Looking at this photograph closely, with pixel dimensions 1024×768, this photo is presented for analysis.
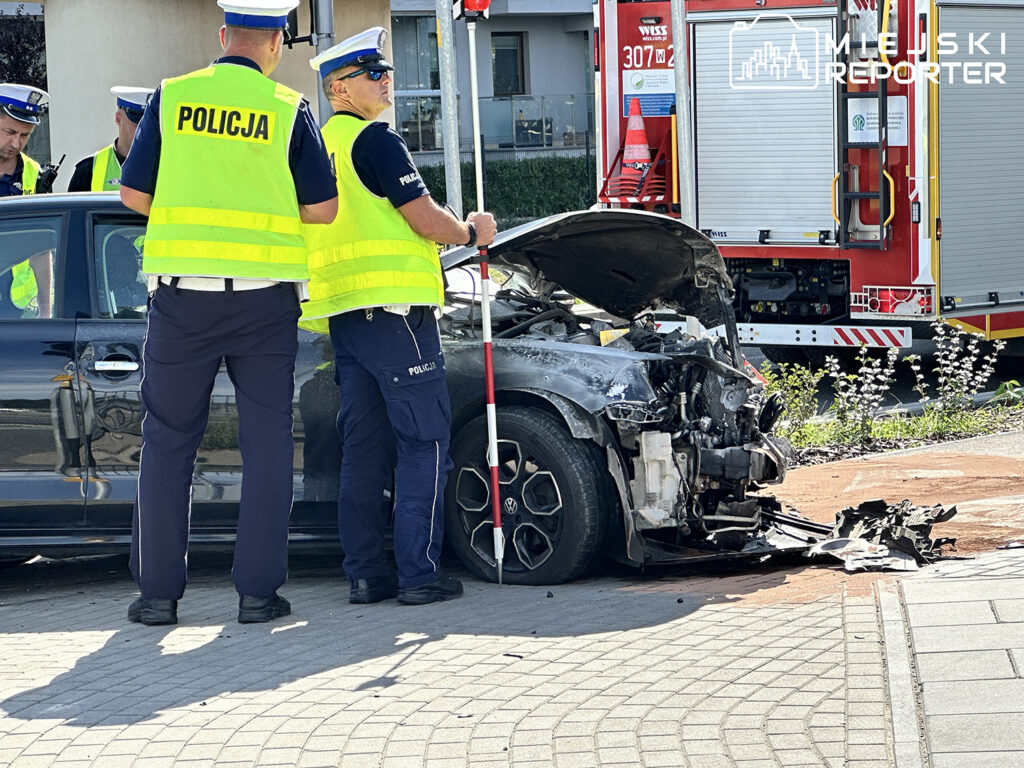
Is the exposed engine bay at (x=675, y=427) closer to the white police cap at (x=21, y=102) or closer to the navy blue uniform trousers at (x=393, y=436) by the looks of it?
the navy blue uniform trousers at (x=393, y=436)

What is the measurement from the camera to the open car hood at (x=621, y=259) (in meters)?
6.30

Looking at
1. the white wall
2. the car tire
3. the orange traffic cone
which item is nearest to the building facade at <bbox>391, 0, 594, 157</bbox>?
the white wall

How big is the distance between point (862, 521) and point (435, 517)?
1.99 metres

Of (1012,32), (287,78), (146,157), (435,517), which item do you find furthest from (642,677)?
(287,78)

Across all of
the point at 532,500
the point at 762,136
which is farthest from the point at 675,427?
the point at 762,136

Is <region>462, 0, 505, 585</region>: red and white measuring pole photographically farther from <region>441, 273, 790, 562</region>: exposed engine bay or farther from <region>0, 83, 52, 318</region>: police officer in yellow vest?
<region>0, 83, 52, 318</region>: police officer in yellow vest

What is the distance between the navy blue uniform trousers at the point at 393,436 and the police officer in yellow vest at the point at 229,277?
1.14ft

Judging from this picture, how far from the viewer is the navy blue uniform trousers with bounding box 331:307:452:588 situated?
574cm

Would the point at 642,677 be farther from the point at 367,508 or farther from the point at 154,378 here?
the point at 154,378

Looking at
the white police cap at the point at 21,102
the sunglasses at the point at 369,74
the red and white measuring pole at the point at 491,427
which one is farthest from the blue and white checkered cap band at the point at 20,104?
the red and white measuring pole at the point at 491,427

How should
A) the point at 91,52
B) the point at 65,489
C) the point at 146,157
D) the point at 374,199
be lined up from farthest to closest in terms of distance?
1. the point at 91,52
2. the point at 65,489
3. the point at 374,199
4. the point at 146,157

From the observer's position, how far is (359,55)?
5.74 m

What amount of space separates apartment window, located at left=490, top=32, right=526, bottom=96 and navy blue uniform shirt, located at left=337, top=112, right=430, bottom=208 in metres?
32.4

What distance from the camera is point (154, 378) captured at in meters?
5.43
